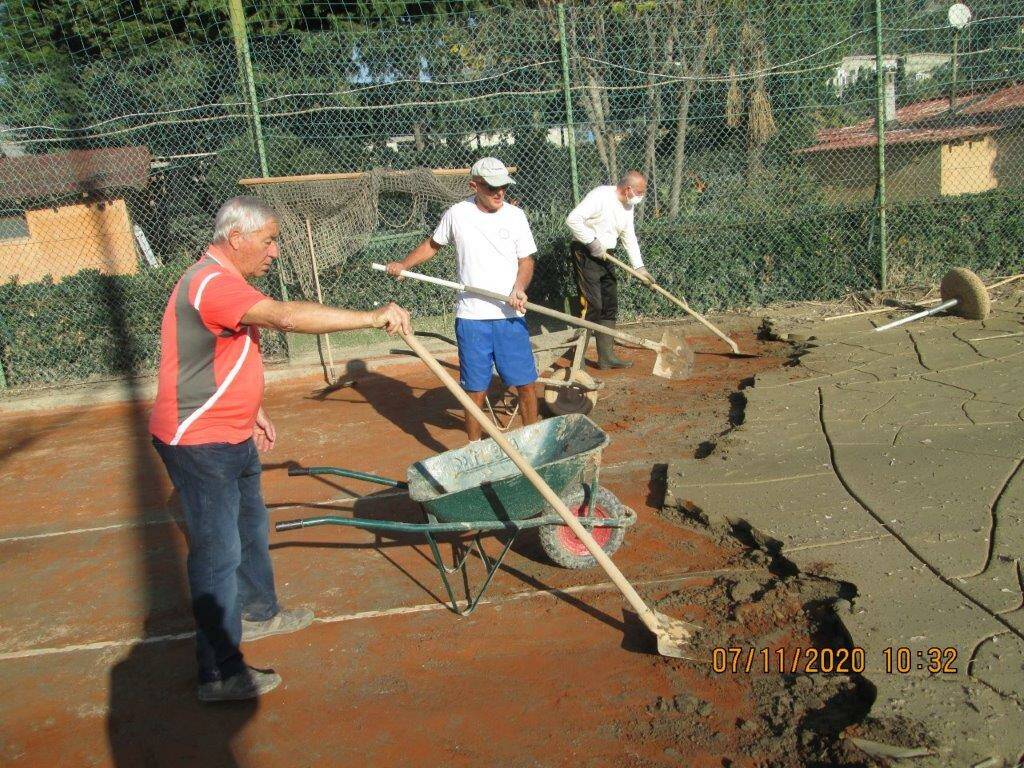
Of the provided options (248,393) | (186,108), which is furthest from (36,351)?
(248,393)

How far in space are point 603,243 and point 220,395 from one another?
5.11 meters

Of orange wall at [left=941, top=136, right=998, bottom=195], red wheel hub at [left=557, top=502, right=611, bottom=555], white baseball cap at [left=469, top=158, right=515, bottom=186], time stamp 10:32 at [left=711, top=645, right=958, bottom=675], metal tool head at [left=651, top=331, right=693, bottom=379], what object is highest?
white baseball cap at [left=469, top=158, right=515, bottom=186]

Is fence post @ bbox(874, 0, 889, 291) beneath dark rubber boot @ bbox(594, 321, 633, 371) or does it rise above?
above

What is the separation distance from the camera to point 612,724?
10.2 ft

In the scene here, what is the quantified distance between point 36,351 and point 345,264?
3.56 m

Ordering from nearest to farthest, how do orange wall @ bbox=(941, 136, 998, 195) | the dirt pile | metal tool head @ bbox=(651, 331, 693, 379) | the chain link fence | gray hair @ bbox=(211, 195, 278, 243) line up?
the dirt pile, gray hair @ bbox=(211, 195, 278, 243), metal tool head @ bbox=(651, 331, 693, 379), the chain link fence, orange wall @ bbox=(941, 136, 998, 195)

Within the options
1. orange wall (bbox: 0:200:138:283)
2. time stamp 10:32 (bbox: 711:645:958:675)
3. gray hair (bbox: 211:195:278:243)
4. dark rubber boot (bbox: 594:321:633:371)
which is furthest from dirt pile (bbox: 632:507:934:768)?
orange wall (bbox: 0:200:138:283)

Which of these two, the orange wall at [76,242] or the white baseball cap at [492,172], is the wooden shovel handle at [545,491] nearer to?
the white baseball cap at [492,172]

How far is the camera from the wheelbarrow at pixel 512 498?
A: 12.6 ft

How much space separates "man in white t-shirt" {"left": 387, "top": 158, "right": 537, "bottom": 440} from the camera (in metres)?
5.54

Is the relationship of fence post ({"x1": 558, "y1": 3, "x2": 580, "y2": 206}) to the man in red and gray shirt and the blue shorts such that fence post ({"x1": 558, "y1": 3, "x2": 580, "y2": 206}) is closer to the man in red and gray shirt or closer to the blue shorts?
the blue shorts

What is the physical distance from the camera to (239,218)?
334 cm

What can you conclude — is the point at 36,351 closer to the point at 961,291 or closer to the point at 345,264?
the point at 345,264

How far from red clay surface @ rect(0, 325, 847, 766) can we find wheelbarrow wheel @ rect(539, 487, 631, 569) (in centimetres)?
10
